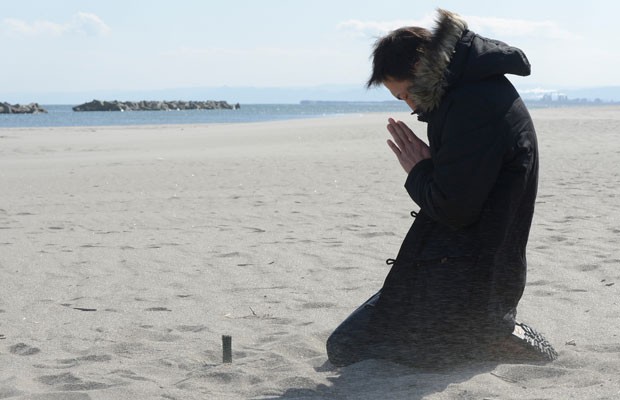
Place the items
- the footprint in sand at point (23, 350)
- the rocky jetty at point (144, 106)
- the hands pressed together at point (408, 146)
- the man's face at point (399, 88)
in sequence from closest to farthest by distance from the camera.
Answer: the man's face at point (399, 88) → the hands pressed together at point (408, 146) → the footprint in sand at point (23, 350) → the rocky jetty at point (144, 106)

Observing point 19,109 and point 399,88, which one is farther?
point 19,109

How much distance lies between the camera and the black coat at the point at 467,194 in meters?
3.65

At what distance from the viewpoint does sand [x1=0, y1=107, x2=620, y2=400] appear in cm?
397

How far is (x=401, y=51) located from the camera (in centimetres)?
368

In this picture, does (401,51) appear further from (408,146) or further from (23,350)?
(23,350)

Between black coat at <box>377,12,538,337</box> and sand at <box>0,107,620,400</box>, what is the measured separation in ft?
0.98

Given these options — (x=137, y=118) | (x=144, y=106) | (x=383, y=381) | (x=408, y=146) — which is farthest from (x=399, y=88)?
(x=144, y=106)

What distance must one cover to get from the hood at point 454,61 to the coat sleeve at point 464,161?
0.10 metres

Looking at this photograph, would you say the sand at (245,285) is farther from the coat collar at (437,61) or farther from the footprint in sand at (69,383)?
the coat collar at (437,61)

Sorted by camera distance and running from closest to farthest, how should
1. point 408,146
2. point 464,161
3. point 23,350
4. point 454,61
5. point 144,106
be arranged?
point 464,161, point 454,61, point 408,146, point 23,350, point 144,106

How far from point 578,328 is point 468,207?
1448mm

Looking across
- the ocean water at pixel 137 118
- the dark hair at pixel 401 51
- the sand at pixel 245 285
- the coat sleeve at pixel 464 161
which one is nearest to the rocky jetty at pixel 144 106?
the ocean water at pixel 137 118

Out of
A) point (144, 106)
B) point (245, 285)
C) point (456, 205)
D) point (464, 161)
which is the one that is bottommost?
point (144, 106)

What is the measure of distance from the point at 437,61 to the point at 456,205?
584 mm
